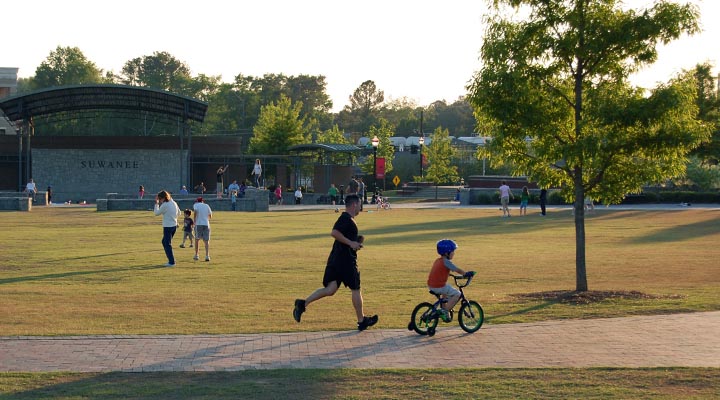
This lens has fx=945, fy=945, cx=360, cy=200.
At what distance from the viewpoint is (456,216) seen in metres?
44.3

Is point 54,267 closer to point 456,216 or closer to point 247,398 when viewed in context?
point 247,398

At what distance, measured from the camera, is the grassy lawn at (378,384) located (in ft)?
27.5

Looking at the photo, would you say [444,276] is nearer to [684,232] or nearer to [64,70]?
[684,232]

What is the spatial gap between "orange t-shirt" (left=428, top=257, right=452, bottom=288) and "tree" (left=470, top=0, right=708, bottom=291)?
460 centimetres

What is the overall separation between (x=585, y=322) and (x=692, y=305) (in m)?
2.54

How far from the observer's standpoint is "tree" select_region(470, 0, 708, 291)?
15.2 meters

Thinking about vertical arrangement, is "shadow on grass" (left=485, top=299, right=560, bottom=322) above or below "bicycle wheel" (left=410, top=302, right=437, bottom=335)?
below

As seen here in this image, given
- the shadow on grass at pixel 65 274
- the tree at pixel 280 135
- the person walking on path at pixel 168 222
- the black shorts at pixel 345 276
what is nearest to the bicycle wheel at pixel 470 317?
the black shorts at pixel 345 276

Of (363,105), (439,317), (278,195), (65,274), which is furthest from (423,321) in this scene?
(363,105)

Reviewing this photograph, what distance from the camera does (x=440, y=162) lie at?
8738cm

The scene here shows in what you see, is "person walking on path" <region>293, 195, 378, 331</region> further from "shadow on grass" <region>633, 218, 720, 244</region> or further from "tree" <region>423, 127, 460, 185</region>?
"tree" <region>423, 127, 460, 185</region>

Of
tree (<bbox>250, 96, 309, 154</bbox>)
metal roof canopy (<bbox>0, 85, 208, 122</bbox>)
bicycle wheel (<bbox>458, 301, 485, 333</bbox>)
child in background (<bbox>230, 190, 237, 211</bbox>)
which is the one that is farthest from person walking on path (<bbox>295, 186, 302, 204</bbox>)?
bicycle wheel (<bbox>458, 301, 485, 333</bbox>)

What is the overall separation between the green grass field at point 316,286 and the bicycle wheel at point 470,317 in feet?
3.95

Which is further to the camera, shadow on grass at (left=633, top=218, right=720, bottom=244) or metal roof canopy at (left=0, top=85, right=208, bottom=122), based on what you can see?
metal roof canopy at (left=0, top=85, right=208, bottom=122)
